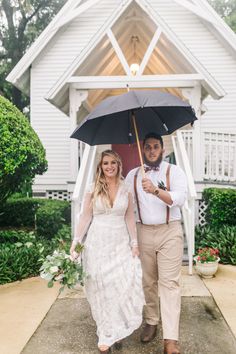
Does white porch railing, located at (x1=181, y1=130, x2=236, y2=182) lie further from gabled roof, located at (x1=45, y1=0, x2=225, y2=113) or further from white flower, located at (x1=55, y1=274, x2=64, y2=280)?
white flower, located at (x1=55, y1=274, x2=64, y2=280)

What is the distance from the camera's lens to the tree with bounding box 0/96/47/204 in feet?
20.2

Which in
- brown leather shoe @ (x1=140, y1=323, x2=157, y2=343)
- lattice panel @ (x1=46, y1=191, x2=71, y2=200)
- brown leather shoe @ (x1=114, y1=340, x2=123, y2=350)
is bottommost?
brown leather shoe @ (x1=114, y1=340, x2=123, y2=350)

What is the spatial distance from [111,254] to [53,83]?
32.9 ft

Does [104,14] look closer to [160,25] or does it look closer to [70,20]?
[70,20]

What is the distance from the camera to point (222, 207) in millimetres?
7426

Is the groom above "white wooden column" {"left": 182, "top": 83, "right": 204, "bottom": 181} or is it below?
below

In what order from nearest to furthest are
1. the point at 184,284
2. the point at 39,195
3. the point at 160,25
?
the point at 184,284, the point at 160,25, the point at 39,195


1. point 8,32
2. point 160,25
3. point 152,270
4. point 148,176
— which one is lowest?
point 152,270

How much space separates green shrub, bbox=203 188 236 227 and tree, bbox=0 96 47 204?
11.1 ft

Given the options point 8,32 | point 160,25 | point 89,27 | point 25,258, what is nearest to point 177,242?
point 25,258

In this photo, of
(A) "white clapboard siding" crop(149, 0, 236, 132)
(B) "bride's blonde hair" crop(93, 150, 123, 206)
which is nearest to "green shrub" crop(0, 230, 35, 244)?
(B) "bride's blonde hair" crop(93, 150, 123, 206)

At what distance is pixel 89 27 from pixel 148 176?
10276mm

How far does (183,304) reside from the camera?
4695mm

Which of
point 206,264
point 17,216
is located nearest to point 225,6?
point 17,216
